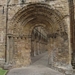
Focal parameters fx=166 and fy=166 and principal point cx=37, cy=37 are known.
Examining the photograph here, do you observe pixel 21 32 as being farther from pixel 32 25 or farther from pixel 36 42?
pixel 36 42

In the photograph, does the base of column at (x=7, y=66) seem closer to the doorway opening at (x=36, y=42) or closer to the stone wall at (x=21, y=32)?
the stone wall at (x=21, y=32)

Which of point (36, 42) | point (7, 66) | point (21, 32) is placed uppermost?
point (21, 32)

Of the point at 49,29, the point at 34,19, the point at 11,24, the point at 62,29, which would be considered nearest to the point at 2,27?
the point at 11,24

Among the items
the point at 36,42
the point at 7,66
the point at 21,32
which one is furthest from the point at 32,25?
the point at 36,42

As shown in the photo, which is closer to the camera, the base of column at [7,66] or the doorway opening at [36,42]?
the base of column at [7,66]

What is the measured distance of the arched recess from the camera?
32.5 ft

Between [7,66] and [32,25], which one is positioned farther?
[32,25]

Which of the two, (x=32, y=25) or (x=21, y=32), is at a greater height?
(x=32, y=25)

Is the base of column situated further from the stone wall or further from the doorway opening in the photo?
the doorway opening

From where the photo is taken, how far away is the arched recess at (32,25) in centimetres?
990

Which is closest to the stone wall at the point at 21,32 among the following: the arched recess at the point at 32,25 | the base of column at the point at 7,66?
the arched recess at the point at 32,25

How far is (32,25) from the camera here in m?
11.9

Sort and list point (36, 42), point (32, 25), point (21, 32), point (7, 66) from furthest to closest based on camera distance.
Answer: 1. point (36, 42)
2. point (32, 25)
3. point (21, 32)
4. point (7, 66)

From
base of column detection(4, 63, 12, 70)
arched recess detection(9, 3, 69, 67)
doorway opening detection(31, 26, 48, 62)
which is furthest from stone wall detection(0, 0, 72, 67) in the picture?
doorway opening detection(31, 26, 48, 62)
